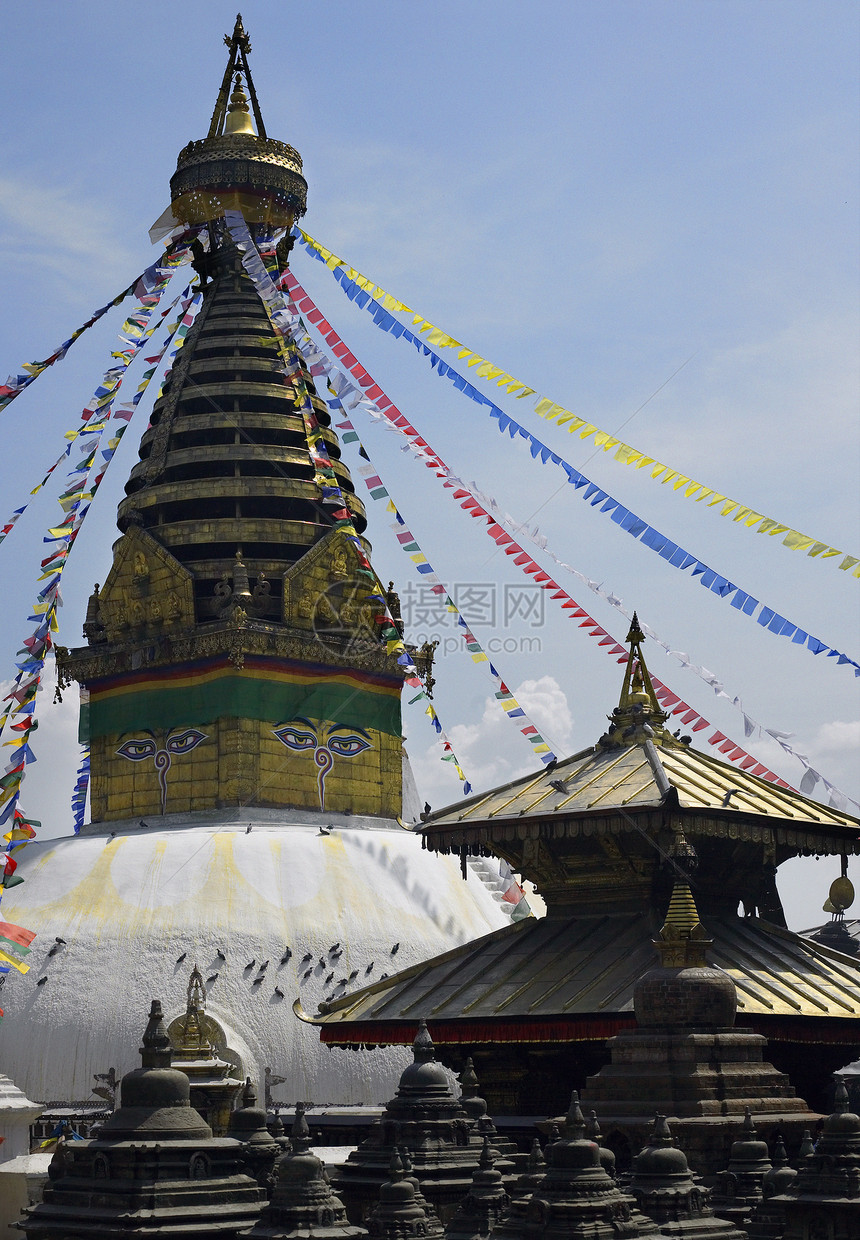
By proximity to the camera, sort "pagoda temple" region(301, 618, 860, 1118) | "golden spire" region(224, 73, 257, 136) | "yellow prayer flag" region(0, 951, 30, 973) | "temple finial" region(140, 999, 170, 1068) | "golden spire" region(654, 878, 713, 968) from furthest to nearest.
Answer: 1. "golden spire" region(224, 73, 257, 136)
2. "yellow prayer flag" region(0, 951, 30, 973)
3. "pagoda temple" region(301, 618, 860, 1118)
4. "golden spire" region(654, 878, 713, 968)
5. "temple finial" region(140, 999, 170, 1068)

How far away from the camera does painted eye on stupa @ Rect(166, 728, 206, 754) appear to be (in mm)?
30250

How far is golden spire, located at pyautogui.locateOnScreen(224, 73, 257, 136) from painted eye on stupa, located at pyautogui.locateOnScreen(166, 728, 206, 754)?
1195cm

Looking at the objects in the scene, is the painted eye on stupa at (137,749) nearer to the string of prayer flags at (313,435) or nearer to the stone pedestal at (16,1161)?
the string of prayer flags at (313,435)

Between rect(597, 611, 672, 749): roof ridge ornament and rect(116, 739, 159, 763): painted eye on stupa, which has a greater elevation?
rect(116, 739, 159, 763): painted eye on stupa

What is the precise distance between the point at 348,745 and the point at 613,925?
13158 mm

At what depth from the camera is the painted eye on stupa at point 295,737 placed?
30.2 metres

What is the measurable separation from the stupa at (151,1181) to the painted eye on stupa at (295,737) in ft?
53.7

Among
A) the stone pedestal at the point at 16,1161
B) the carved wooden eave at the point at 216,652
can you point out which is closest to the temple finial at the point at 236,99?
the carved wooden eave at the point at 216,652

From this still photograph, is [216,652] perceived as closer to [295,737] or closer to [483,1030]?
[295,737]

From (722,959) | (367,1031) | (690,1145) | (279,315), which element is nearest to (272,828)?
(279,315)

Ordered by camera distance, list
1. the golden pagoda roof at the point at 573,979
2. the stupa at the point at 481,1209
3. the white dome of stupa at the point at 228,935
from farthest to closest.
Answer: the white dome of stupa at the point at 228,935 < the golden pagoda roof at the point at 573,979 < the stupa at the point at 481,1209

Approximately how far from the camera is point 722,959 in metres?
17.3

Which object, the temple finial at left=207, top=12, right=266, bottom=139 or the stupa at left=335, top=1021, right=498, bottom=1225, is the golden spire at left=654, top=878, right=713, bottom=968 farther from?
the temple finial at left=207, top=12, right=266, bottom=139

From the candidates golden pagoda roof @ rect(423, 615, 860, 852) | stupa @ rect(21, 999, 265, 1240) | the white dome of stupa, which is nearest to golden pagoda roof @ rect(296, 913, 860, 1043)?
golden pagoda roof @ rect(423, 615, 860, 852)
